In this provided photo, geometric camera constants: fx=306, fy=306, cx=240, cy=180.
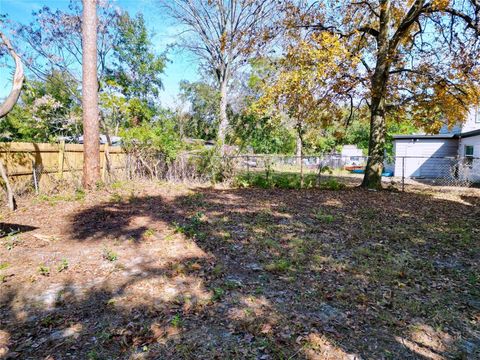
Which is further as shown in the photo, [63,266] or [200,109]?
[200,109]

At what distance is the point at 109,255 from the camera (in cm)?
412

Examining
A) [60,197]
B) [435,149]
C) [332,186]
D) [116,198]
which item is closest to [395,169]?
[435,149]

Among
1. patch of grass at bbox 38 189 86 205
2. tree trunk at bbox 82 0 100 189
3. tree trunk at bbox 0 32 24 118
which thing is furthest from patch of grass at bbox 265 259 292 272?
tree trunk at bbox 82 0 100 189

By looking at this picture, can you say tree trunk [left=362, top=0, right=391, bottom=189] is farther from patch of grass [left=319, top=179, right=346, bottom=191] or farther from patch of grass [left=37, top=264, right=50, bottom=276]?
patch of grass [left=37, top=264, right=50, bottom=276]

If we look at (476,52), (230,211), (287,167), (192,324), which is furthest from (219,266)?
(287,167)

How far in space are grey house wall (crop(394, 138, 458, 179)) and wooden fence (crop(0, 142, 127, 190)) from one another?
1690 cm

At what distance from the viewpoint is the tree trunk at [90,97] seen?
833 cm

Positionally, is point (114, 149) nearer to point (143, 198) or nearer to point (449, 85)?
point (143, 198)

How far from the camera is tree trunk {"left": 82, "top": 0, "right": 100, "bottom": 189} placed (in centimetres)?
833

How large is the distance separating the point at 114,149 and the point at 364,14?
9.94 m

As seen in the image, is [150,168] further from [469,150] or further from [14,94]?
[469,150]

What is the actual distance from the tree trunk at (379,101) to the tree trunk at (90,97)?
8861mm

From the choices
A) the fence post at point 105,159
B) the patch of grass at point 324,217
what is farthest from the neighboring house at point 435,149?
the fence post at point 105,159

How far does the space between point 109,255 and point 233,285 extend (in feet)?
5.92
